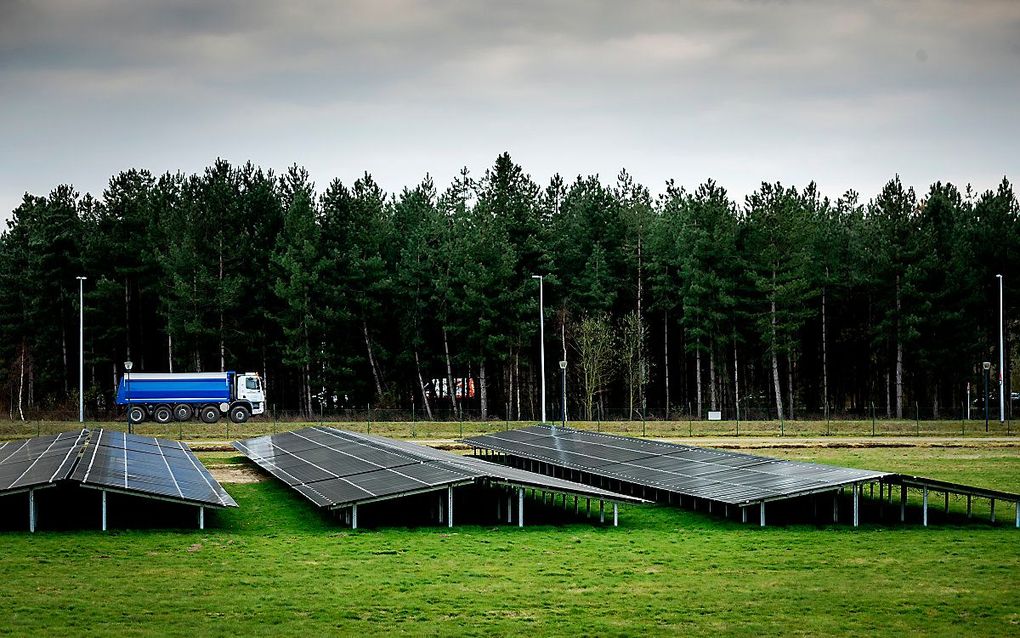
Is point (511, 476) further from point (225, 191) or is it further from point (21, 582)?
point (225, 191)

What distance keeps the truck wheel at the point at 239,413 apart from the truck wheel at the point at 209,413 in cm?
100

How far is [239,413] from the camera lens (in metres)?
71.1

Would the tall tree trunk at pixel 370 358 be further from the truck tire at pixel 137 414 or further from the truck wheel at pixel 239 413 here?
the truck tire at pixel 137 414

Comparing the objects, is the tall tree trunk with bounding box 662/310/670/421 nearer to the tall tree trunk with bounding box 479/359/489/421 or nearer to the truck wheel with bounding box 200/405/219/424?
the tall tree trunk with bounding box 479/359/489/421


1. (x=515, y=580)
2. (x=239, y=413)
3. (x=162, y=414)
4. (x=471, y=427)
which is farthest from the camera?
(x=239, y=413)

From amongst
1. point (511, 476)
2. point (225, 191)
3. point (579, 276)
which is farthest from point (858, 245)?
point (511, 476)

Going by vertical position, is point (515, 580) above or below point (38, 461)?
below

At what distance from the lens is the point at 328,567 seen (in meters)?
24.2

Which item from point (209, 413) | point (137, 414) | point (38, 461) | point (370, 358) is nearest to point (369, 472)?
point (38, 461)

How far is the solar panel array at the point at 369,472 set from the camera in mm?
29344

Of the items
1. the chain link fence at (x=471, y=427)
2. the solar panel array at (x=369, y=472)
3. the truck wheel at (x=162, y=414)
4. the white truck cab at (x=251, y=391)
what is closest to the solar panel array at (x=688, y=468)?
the solar panel array at (x=369, y=472)

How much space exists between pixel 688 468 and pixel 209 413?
136 feet

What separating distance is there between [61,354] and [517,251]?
115 feet

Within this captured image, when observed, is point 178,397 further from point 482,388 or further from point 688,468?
point 688,468
